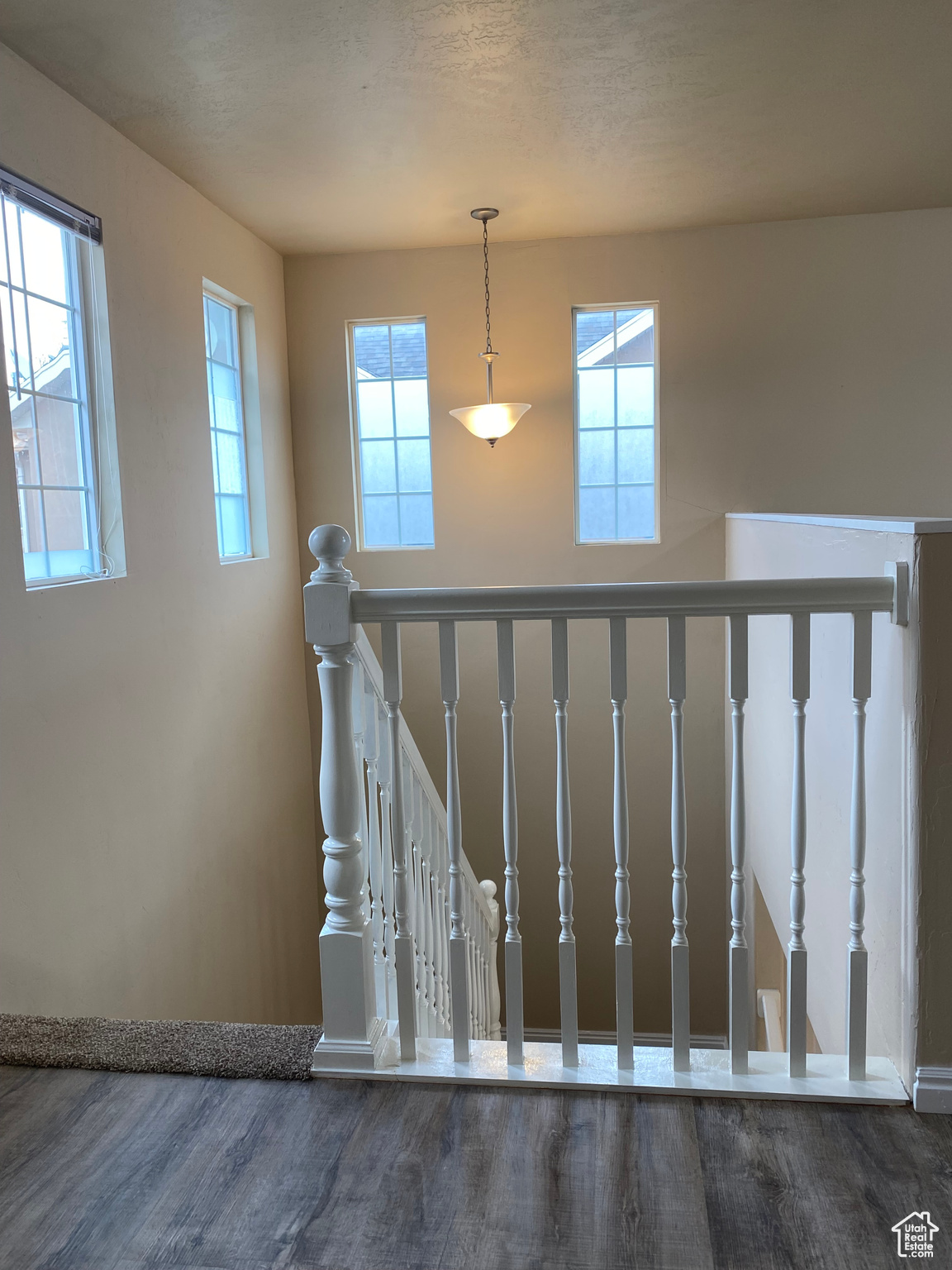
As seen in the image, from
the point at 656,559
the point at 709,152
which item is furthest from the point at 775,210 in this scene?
the point at 656,559

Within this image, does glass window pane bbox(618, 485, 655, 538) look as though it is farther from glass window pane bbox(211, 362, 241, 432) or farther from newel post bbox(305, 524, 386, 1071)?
newel post bbox(305, 524, 386, 1071)

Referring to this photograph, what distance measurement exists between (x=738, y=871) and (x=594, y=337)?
424 cm

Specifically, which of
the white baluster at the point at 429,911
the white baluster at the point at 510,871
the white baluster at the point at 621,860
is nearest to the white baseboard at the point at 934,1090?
the white baluster at the point at 621,860

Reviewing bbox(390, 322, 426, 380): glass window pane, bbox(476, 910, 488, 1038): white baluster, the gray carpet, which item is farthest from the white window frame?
the gray carpet

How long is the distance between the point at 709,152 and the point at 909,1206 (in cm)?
391

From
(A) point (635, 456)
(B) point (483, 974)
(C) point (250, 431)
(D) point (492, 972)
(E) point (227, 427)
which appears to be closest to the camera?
(B) point (483, 974)

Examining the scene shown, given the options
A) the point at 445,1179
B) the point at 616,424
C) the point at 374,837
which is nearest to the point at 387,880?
the point at 374,837

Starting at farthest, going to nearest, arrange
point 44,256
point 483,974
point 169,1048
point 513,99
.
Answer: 1. point 483,974
2. point 513,99
3. point 44,256
4. point 169,1048

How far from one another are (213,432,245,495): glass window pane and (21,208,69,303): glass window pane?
1359mm

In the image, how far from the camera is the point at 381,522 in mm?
5539

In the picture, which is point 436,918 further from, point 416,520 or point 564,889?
point 416,520

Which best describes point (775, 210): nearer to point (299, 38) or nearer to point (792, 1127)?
point (299, 38)

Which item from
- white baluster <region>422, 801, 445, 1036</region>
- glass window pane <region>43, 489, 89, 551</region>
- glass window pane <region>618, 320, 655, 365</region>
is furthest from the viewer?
glass window pane <region>618, 320, 655, 365</region>

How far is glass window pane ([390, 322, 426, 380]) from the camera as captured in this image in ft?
17.7
